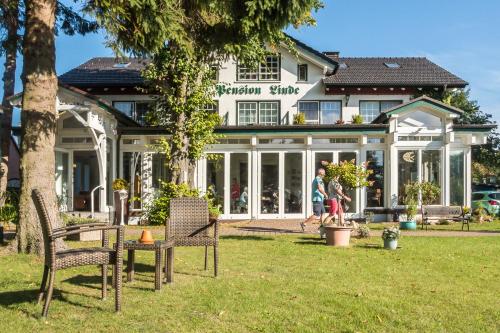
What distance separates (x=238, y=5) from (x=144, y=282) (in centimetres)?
576

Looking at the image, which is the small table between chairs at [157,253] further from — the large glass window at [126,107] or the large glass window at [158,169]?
the large glass window at [126,107]

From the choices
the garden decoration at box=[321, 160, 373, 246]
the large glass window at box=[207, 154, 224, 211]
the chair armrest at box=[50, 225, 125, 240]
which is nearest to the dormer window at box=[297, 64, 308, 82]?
the large glass window at box=[207, 154, 224, 211]

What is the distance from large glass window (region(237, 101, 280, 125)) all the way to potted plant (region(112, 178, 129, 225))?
6.74m

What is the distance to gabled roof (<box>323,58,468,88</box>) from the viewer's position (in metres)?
23.8

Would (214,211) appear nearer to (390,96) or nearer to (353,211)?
(353,211)

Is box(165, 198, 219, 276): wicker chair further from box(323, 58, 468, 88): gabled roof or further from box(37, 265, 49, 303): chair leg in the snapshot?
box(323, 58, 468, 88): gabled roof

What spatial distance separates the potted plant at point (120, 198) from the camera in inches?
→ 676

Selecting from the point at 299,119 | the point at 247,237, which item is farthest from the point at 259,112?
the point at 247,237

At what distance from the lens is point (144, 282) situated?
23.5 feet

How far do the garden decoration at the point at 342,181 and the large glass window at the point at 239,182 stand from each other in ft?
17.5

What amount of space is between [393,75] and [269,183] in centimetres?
868

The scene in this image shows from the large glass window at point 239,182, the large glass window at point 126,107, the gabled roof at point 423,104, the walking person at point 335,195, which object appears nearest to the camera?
the walking person at point 335,195

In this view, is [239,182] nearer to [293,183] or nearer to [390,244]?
[293,183]

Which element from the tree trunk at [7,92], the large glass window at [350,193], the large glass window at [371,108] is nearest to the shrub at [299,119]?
the large glass window at [350,193]
